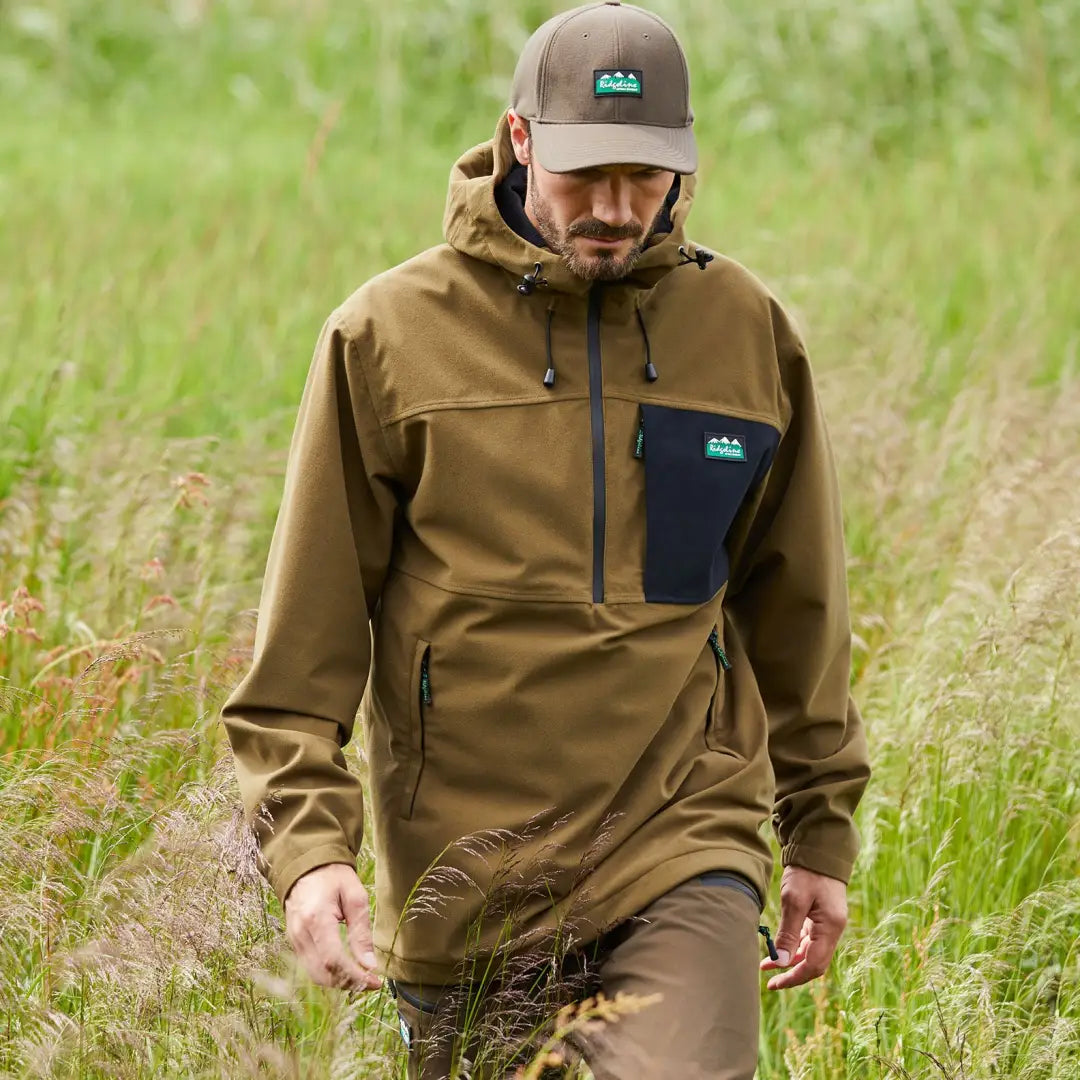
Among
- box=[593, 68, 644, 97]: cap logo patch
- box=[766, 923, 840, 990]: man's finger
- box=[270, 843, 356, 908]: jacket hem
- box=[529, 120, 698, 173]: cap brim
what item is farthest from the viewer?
box=[766, 923, 840, 990]: man's finger

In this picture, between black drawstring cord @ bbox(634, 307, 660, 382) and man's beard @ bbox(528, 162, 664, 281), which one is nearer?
man's beard @ bbox(528, 162, 664, 281)

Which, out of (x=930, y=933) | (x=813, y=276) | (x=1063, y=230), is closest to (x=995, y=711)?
(x=930, y=933)

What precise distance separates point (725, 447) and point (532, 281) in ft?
1.50

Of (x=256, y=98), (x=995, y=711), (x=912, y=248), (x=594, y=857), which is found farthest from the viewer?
(x=256, y=98)

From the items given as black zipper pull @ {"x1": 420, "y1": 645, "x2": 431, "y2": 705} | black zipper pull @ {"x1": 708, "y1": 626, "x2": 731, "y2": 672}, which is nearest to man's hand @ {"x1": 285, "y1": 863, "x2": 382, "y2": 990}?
black zipper pull @ {"x1": 420, "y1": 645, "x2": 431, "y2": 705}

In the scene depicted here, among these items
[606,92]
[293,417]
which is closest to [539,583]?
[606,92]

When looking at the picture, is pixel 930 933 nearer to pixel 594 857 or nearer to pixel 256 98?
pixel 594 857

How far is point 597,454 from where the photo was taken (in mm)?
3023

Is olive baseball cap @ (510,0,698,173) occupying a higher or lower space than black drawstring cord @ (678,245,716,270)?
higher

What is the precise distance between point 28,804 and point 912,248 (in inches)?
255

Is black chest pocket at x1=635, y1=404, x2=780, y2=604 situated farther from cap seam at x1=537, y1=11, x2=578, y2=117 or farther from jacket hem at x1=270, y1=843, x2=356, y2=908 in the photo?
jacket hem at x1=270, y1=843, x2=356, y2=908

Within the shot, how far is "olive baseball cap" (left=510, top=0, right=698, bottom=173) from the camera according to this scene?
9.81 feet

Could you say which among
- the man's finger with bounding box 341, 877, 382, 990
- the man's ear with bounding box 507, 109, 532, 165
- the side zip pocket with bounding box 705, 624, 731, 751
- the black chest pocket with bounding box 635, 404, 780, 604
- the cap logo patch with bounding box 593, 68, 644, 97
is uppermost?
the cap logo patch with bounding box 593, 68, 644, 97

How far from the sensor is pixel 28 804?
332cm
